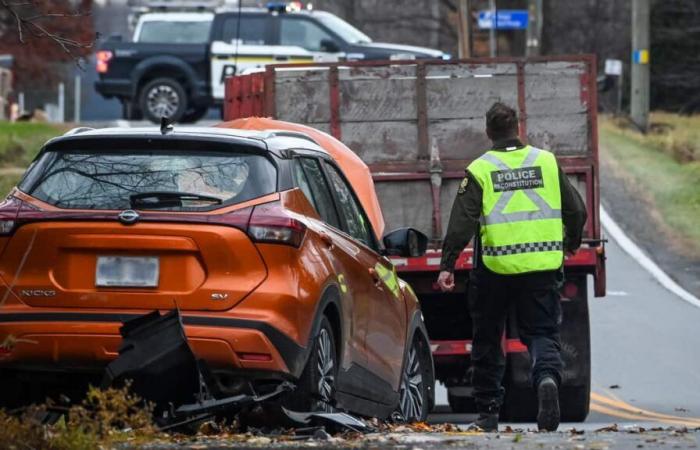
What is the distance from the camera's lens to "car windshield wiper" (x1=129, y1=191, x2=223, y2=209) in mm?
7617

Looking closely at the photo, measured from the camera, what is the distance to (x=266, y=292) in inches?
294

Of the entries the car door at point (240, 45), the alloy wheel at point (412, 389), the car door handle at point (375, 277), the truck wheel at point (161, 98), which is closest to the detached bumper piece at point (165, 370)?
the car door handle at point (375, 277)

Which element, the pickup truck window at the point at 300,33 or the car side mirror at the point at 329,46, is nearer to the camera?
the car side mirror at the point at 329,46

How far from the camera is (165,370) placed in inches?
283

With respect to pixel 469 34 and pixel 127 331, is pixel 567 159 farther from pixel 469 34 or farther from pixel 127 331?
pixel 469 34

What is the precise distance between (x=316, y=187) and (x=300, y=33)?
20.5 m

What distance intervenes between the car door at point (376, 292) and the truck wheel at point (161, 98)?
2031 centimetres

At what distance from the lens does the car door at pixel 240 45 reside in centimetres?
2895

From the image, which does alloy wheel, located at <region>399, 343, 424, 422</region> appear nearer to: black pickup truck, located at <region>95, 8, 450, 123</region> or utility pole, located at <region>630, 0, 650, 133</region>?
black pickup truck, located at <region>95, 8, 450, 123</region>

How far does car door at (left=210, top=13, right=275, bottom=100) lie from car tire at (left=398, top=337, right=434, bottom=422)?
1891cm

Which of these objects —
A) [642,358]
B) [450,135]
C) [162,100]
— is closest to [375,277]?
[450,135]

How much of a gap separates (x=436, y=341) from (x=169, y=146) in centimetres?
470

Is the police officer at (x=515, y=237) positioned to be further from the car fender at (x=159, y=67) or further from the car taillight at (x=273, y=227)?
the car fender at (x=159, y=67)

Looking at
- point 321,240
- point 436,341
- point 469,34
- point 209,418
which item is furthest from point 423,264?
point 469,34
